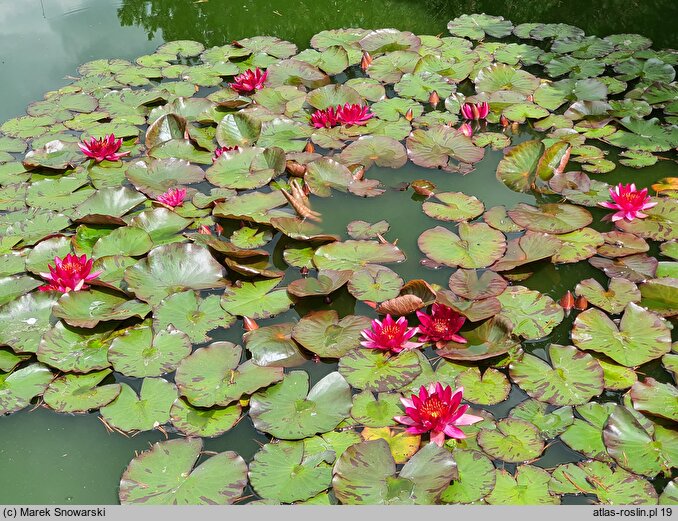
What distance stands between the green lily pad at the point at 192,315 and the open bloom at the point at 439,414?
1.01 m

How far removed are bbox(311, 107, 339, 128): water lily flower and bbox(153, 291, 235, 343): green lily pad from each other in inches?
69.1

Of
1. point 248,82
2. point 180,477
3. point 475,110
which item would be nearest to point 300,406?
point 180,477

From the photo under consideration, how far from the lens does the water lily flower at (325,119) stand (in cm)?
430

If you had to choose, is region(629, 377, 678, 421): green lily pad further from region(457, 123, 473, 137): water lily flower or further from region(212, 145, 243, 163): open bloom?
region(212, 145, 243, 163): open bloom

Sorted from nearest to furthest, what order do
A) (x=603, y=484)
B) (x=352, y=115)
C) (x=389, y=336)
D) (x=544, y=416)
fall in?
(x=603, y=484), (x=544, y=416), (x=389, y=336), (x=352, y=115)

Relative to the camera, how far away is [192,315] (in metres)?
2.95

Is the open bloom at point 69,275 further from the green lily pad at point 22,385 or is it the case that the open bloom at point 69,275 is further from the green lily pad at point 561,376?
the green lily pad at point 561,376

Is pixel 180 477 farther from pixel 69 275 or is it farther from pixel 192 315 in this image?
pixel 69 275

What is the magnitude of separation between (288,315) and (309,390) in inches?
19.3

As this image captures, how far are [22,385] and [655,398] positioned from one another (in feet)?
8.61

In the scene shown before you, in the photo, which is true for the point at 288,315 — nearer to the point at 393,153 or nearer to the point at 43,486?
the point at 43,486

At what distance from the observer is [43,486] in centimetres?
239

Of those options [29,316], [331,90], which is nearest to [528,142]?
[331,90]

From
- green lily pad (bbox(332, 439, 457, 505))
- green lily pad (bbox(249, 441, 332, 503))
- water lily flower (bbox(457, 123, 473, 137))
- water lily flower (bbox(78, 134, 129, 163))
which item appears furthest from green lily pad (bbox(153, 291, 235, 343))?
water lily flower (bbox(457, 123, 473, 137))
